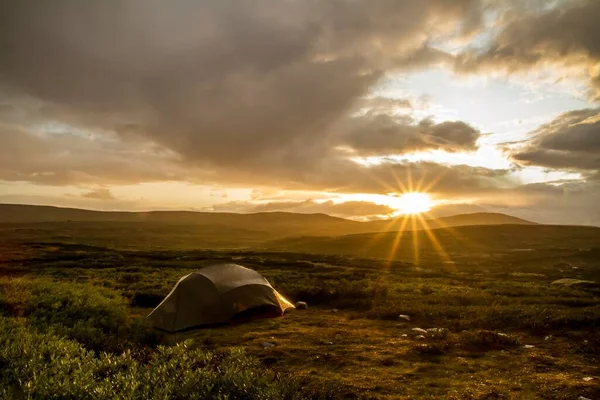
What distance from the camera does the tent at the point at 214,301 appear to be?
17.0m

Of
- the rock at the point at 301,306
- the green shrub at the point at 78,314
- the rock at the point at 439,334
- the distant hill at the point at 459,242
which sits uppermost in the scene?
the green shrub at the point at 78,314

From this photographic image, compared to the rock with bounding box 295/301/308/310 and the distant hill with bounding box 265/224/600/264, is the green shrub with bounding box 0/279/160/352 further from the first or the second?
the distant hill with bounding box 265/224/600/264

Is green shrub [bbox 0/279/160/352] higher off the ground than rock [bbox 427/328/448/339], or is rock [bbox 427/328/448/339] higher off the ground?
green shrub [bbox 0/279/160/352]

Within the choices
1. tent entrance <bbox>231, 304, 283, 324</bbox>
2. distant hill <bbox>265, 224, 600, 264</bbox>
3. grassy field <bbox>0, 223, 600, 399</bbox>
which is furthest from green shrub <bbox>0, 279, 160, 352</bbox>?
distant hill <bbox>265, 224, 600, 264</bbox>

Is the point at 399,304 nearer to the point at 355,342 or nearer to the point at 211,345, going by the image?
the point at 355,342

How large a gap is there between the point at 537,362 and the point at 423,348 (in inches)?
136

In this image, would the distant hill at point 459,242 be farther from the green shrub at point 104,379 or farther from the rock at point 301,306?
the green shrub at point 104,379

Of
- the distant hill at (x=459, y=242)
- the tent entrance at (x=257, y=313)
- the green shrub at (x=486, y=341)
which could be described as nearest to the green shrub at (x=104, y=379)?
the green shrub at (x=486, y=341)

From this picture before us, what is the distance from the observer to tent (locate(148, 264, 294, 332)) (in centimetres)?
1698

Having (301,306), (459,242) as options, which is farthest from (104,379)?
(459,242)

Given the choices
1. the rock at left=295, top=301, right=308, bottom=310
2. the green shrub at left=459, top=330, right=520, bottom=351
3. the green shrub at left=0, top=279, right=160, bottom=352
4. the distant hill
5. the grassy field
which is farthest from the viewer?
the distant hill

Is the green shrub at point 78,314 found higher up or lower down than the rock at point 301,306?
higher up

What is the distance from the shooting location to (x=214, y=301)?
696 inches

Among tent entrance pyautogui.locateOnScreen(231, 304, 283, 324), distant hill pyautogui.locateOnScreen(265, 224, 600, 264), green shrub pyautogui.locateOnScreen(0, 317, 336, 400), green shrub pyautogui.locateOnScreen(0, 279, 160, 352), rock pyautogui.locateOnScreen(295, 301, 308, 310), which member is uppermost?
green shrub pyautogui.locateOnScreen(0, 317, 336, 400)
